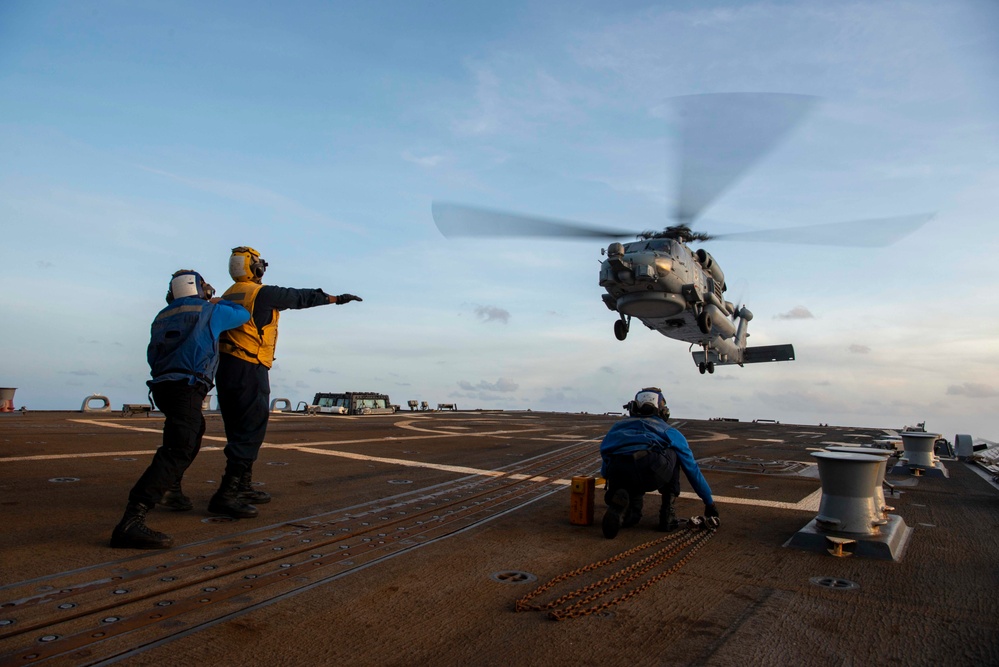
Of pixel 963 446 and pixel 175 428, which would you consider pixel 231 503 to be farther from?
pixel 963 446

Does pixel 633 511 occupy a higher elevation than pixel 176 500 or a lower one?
lower

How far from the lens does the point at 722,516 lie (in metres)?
6.57

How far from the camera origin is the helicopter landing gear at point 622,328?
20.9m

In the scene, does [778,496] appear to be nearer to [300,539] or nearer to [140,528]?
[300,539]

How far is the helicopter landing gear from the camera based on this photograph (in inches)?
824

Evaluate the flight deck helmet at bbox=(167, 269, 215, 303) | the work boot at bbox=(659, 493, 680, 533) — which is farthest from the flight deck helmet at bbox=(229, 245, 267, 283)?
the work boot at bbox=(659, 493, 680, 533)

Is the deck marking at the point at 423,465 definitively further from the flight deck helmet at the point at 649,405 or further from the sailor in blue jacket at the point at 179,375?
the sailor in blue jacket at the point at 179,375

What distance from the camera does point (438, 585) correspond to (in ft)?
12.6

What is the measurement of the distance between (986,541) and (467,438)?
40.1 feet

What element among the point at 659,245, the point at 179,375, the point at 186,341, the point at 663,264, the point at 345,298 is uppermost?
the point at 659,245

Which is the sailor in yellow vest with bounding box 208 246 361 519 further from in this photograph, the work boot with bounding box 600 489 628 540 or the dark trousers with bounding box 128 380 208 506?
the work boot with bounding box 600 489 628 540

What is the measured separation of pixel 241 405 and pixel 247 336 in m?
0.70

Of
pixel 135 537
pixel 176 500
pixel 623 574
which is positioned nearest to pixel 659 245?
pixel 623 574

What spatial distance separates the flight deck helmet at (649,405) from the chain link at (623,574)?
1.22 meters
